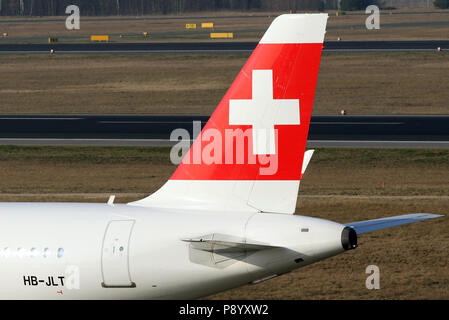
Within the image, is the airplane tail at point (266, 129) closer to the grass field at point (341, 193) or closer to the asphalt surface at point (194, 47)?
the grass field at point (341, 193)

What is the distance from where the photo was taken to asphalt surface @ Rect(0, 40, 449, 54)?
13684cm

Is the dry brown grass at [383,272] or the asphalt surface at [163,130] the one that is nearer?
the dry brown grass at [383,272]

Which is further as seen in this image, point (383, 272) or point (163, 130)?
point (163, 130)

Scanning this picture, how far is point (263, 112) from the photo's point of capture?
67.2 ft

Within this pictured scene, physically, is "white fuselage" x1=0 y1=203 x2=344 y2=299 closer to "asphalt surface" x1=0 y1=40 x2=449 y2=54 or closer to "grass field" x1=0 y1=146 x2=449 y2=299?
"grass field" x1=0 y1=146 x2=449 y2=299

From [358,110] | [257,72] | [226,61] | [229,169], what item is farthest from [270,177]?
[226,61]

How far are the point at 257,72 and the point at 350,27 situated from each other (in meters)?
183

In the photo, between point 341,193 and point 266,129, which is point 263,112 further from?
point 341,193

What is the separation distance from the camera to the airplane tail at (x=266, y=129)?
2012cm

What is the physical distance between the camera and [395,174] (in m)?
53.3

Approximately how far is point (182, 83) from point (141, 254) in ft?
281

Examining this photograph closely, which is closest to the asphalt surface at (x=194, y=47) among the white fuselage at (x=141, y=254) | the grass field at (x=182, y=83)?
the grass field at (x=182, y=83)

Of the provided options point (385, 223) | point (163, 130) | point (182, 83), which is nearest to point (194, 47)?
point (182, 83)

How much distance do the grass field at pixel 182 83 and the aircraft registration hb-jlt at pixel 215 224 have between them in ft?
208
